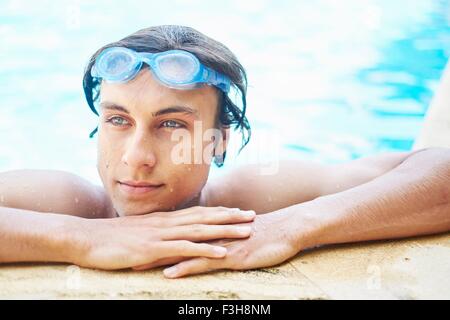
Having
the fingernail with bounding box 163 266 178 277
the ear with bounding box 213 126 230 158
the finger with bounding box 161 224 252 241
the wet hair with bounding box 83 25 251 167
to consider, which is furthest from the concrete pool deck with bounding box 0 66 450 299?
the wet hair with bounding box 83 25 251 167

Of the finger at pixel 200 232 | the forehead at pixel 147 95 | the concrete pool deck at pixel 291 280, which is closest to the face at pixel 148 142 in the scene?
the forehead at pixel 147 95

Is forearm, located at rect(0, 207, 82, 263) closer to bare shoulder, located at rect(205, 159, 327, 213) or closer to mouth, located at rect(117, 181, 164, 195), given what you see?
mouth, located at rect(117, 181, 164, 195)

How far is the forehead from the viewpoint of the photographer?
2.69m

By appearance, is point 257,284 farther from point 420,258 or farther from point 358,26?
point 358,26

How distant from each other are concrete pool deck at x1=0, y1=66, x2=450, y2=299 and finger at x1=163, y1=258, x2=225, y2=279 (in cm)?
3

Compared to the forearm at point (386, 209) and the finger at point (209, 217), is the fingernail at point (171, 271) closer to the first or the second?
the finger at point (209, 217)

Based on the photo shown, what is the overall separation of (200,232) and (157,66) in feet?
2.78

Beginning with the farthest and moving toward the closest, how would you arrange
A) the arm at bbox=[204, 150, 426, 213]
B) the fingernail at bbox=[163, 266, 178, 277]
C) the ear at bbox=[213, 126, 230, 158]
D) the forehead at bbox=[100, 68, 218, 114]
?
the arm at bbox=[204, 150, 426, 213], the ear at bbox=[213, 126, 230, 158], the forehead at bbox=[100, 68, 218, 114], the fingernail at bbox=[163, 266, 178, 277]

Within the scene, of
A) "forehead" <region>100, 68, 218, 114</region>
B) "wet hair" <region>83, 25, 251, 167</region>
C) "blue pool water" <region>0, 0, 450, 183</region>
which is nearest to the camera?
"forehead" <region>100, 68, 218, 114</region>

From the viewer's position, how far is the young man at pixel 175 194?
2344 millimetres

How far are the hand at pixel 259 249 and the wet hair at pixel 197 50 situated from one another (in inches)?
32.0

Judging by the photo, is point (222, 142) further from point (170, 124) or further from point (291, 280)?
point (291, 280)
